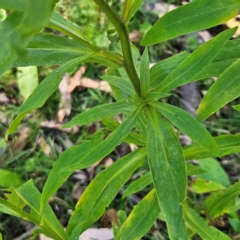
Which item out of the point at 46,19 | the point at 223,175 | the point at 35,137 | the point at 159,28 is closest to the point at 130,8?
the point at 159,28

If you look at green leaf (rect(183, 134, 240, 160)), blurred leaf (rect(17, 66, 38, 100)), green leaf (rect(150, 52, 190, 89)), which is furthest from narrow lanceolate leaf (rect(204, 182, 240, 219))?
blurred leaf (rect(17, 66, 38, 100))

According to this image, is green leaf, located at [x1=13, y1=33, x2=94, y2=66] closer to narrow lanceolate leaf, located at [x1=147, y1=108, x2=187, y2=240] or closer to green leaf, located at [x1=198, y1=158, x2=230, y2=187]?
narrow lanceolate leaf, located at [x1=147, y1=108, x2=187, y2=240]

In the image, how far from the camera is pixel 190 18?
98 centimetres

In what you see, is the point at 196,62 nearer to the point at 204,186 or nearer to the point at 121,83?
the point at 121,83

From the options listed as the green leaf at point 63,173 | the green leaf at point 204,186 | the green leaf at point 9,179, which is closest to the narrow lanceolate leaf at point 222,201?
the green leaf at point 204,186

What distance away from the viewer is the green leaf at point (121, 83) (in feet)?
3.98

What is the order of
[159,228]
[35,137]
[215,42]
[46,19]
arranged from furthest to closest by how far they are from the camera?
[35,137] → [159,228] → [215,42] → [46,19]

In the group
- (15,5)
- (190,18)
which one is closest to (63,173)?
(190,18)

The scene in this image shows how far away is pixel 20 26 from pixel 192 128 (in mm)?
633

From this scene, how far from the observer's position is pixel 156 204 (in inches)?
50.8

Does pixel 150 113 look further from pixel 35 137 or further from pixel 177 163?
pixel 35 137

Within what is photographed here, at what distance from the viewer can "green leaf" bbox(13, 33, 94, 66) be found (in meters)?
1.05

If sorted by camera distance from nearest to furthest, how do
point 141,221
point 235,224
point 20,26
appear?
point 20,26 < point 141,221 < point 235,224

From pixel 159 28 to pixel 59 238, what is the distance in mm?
684
